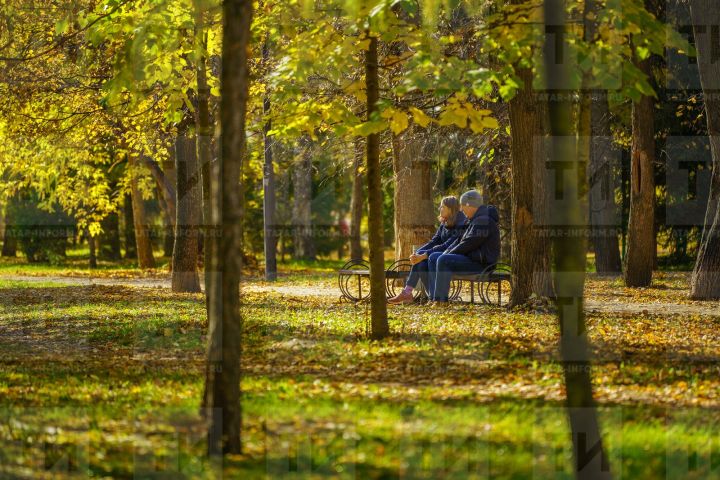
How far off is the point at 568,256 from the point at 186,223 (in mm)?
15347

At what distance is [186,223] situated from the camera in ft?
66.6

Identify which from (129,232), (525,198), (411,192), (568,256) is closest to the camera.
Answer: (568,256)

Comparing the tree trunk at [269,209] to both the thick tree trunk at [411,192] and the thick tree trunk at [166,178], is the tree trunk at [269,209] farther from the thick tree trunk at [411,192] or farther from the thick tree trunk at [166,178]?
the thick tree trunk at [166,178]

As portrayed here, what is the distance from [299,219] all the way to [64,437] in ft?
153

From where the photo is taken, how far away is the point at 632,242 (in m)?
21.5

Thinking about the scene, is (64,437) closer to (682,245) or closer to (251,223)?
(682,245)

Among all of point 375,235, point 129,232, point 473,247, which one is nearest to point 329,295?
point 473,247

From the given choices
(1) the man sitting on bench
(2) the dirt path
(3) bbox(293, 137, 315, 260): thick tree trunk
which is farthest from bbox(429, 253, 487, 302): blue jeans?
(3) bbox(293, 137, 315, 260): thick tree trunk

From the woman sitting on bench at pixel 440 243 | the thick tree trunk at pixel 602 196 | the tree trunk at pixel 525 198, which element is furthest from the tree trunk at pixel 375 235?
the thick tree trunk at pixel 602 196

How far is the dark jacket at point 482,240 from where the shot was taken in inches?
595

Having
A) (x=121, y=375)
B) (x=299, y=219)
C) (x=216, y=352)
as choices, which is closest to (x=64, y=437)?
(x=216, y=352)

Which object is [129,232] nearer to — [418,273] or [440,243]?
[440,243]

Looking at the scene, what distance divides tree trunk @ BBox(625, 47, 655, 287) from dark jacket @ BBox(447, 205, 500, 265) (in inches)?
279

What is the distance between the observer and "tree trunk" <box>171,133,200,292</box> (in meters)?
20.4
